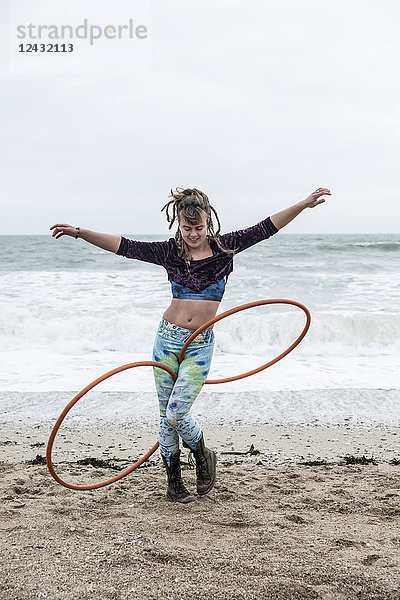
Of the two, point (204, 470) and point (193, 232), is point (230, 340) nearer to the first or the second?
point (204, 470)

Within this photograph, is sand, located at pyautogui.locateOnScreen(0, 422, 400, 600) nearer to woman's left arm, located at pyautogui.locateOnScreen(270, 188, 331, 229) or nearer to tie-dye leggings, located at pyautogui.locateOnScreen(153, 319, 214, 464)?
tie-dye leggings, located at pyautogui.locateOnScreen(153, 319, 214, 464)

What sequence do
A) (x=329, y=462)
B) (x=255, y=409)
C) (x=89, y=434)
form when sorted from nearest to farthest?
(x=329, y=462) < (x=89, y=434) < (x=255, y=409)

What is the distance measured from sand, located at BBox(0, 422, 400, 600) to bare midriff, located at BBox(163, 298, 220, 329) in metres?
1.37

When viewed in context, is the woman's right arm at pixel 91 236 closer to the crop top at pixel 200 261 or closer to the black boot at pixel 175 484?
the crop top at pixel 200 261

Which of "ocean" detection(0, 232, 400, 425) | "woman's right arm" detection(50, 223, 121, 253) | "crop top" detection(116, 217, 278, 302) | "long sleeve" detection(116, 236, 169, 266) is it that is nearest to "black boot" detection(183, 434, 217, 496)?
"crop top" detection(116, 217, 278, 302)

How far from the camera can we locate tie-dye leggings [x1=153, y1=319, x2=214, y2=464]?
4328 millimetres

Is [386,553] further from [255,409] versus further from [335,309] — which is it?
[335,309]

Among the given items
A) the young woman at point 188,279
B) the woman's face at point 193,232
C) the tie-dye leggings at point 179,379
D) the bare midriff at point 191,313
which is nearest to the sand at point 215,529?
the tie-dye leggings at point 179,379

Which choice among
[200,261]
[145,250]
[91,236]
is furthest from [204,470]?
[91,236]

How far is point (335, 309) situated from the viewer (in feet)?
52.0

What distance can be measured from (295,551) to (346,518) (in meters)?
0.75

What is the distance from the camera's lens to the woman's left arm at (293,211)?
14.4ft

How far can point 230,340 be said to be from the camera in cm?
1312

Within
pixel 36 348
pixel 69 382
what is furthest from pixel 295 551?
pixel 36 348
